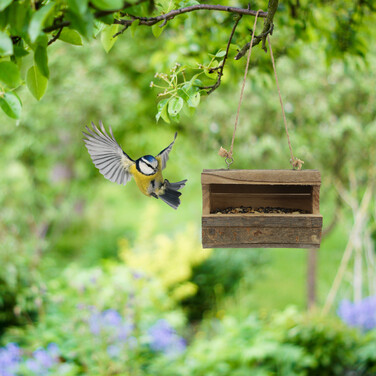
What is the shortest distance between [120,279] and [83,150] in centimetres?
218

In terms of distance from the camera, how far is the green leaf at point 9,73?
36.4 inches

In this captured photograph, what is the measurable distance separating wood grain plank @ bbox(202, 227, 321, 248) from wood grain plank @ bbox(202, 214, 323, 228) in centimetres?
1

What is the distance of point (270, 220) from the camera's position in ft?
4.23

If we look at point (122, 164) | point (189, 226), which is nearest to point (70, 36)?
point (122, 164)

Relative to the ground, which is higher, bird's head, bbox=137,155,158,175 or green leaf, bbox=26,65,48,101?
green leaf, bbox=26,65,48,101

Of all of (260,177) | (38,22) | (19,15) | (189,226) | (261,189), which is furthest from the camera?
(189,226)

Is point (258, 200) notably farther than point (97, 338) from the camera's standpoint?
No

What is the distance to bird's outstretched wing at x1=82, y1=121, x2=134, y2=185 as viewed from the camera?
1.32m

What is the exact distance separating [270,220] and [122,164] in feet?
1.52

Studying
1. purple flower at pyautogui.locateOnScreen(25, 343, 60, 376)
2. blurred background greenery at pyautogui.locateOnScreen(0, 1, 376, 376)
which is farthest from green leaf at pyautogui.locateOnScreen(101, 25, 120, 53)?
purple flower at pyautogui.locateOnScreen(25, 343, 60, 376)

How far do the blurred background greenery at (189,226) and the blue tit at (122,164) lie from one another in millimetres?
823

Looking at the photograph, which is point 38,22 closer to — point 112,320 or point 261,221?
point 261,221

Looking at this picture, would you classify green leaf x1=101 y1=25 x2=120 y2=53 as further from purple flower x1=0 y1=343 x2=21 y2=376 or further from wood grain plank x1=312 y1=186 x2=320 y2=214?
purple flower x1=0 y1=343 x2=21 y2=376

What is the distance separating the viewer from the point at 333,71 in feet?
13.4
